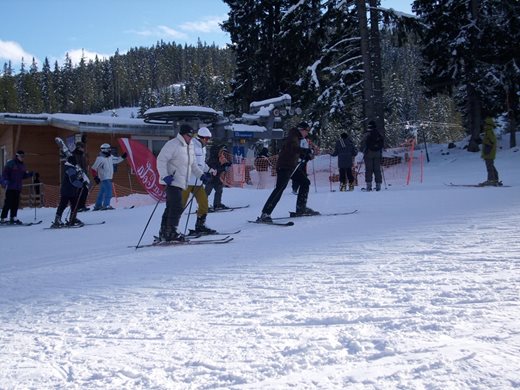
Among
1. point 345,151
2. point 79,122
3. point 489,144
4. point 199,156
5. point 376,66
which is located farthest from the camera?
point 376,66

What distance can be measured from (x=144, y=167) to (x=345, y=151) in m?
5.47

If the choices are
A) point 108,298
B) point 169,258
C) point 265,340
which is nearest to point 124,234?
point 169,258

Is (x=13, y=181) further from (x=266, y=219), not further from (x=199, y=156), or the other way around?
(x=266, y=219)

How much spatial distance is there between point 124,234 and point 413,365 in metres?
7.34

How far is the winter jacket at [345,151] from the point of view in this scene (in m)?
13.9

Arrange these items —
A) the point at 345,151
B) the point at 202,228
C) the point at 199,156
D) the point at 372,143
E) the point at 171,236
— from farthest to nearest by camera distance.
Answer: the point at 345,151 → the point at 372,143 → the point at 199,156 → the point at 202,228 → the point at 171,236

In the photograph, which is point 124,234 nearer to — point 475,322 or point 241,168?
point 475,322

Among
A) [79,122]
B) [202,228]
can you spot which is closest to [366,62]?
[79,122]

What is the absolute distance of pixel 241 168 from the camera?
1914 centimetres

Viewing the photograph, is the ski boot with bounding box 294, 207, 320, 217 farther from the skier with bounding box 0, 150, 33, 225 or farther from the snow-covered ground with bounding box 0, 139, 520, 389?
the skier with bounding box 0, 150, 33, 225

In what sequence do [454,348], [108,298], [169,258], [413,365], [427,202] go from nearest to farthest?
[413,365] → [454,348] → [108,298] → [169,258] → [427,202]

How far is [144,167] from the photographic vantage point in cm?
1410

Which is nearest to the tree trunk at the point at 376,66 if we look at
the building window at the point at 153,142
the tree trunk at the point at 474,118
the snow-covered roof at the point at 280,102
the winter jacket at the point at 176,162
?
the snow-covered roof at the point at 280,102

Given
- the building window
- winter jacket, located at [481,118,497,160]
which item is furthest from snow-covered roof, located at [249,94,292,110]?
winter jacket, located at [481,118,497,160]
